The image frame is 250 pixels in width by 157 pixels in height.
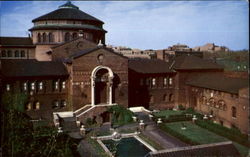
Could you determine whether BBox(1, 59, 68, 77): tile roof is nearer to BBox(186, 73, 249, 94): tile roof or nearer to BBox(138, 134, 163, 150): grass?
BBox(138, 134, 163, 150): grass

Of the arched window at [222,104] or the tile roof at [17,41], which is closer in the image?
the arched window at [222,104]

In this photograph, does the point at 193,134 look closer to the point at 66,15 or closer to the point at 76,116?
the point at 76,116

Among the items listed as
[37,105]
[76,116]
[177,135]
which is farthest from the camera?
[37,105]

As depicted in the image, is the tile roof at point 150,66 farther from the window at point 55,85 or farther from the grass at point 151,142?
the grass at point 151,142

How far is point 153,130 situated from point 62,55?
1969 centimetres

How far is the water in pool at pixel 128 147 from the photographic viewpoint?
87.5 ft

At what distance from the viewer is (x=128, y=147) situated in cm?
2886

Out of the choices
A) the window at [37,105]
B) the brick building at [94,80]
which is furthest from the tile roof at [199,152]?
the window at [37,105]

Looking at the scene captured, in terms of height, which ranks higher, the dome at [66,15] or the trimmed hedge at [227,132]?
the dome at [66,15]

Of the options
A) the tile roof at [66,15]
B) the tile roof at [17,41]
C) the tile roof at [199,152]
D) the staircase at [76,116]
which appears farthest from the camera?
the tile roof at [17,41]

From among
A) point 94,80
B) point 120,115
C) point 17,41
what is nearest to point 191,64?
point 120,115

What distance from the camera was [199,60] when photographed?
50219mm

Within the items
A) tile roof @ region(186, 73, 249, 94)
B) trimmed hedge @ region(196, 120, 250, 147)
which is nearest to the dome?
tile roof @ region(186, 73, 249, 94)

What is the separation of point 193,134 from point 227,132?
3795mm
